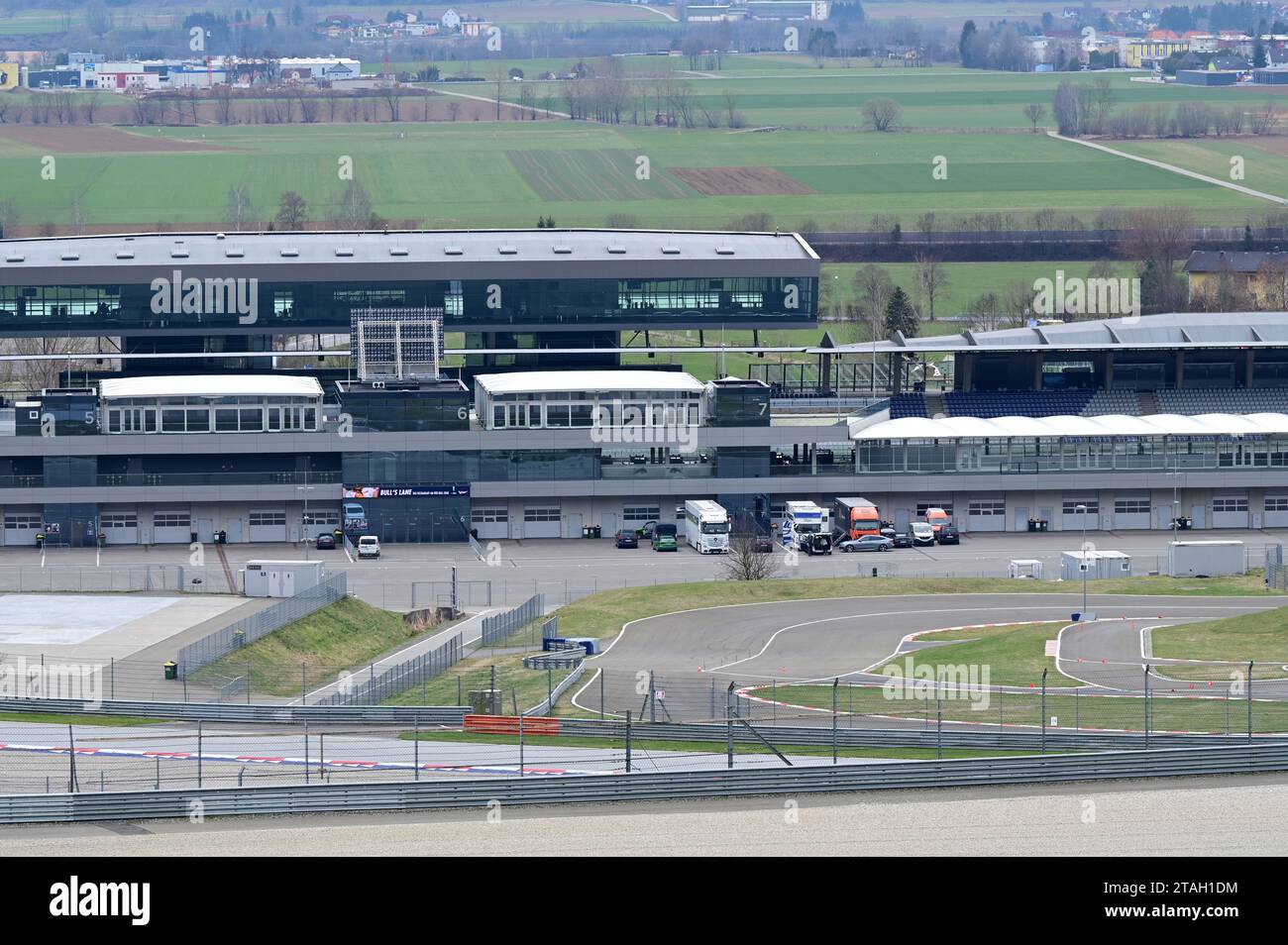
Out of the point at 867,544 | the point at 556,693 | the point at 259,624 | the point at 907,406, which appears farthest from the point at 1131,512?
the point at 556,693

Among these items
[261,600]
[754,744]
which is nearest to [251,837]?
[754,744]

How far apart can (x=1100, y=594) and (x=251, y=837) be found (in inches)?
1727

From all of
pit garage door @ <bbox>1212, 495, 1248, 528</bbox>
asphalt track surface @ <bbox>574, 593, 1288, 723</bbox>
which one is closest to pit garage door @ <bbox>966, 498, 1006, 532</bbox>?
pit garage door @ <bbox>1212, 495, 1248, 528</bbox>

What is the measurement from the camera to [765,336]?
15525 centimetres

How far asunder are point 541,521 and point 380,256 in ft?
60.3

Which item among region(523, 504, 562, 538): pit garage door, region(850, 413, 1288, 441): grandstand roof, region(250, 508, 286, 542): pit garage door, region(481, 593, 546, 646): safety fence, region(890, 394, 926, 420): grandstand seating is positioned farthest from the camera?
region(890, 394, 926, 420): grandstand seating

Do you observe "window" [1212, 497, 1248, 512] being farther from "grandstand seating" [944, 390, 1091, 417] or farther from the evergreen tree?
the evergreen tree

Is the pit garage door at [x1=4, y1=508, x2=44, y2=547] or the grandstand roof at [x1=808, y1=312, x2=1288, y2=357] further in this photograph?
the grandstand roof at [x1=808, y1=312, x2=1288, y2=357]

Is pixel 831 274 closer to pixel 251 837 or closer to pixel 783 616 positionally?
pixel 783 616

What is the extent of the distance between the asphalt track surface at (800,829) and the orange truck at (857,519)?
45.5 metres

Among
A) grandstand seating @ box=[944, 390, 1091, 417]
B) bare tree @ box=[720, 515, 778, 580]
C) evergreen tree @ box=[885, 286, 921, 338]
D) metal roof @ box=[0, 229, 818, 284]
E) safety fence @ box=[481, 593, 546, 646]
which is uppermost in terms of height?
metal roof @ box=[0, 229, 818, 284]

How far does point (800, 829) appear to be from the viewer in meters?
49.2

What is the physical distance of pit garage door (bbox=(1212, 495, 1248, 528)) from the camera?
103250 mm

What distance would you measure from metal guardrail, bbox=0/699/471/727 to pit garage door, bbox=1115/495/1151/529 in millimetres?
50137
